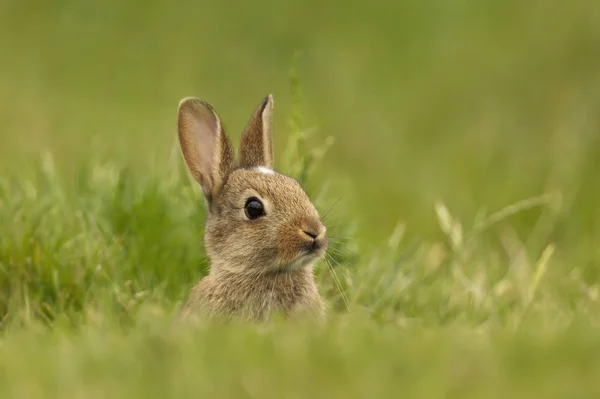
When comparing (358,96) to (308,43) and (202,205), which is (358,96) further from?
(202,205)

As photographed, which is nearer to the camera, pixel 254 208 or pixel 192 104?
pixel 254 208

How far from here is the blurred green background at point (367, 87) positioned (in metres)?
9.12

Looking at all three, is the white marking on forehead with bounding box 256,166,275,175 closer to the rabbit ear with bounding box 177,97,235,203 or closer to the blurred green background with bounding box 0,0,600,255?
the rabbit ear with bounding box 177,97,235,203

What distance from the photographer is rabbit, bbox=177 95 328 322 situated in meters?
5.44

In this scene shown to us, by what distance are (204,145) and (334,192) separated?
75.3 inches

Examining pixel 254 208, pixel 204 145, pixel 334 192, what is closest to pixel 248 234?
pixel 254 208

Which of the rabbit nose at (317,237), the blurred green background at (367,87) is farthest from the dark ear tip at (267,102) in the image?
the blurred green background at (367,87)

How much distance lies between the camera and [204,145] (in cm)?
620

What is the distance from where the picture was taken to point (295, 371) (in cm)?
382

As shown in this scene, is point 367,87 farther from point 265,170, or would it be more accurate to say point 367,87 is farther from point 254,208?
point 254,208

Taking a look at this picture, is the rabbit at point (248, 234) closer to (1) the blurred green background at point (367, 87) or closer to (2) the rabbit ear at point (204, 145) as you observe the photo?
(2) the rabbit ear at point (204, 145)

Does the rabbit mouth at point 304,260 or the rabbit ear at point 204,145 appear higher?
the rabbit ear at point 204,145

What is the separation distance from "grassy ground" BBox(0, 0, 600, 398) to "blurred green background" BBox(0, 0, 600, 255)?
23 millimetres

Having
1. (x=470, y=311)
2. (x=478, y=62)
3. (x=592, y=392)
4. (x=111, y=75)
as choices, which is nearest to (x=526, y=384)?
(x=592, y=392)
